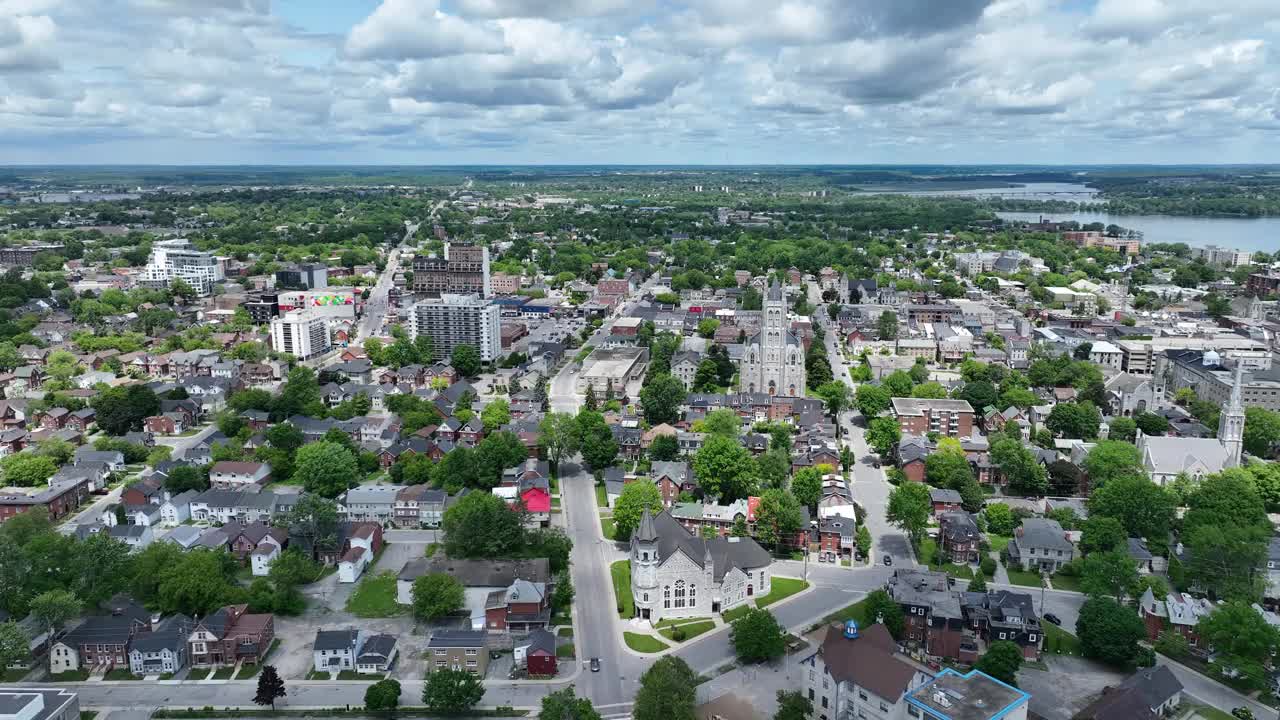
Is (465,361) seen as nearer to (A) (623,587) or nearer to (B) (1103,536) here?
(A) (623,587)

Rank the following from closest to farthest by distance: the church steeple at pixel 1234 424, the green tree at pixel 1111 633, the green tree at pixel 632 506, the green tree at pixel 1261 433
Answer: the green tree at pixel 1111 633 → the green tree at pixel 632 506 → the church steeple at pixel 1234 424 → the green tree at pixel 1261 433

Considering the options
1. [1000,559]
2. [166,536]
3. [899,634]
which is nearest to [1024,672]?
[899,634]

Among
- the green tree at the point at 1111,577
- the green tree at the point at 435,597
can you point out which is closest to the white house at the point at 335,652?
the green tree at the point at 435,597

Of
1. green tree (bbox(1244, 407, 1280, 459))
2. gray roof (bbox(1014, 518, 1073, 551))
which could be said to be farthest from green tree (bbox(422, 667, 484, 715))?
green tree (bbox(1244, 407, 1280, 459))

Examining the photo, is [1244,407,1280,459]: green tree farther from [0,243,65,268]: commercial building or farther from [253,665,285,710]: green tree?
[0,243,65,268]: commercial building

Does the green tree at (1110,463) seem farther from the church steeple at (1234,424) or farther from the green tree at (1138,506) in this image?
the church steeple at (1234,424)

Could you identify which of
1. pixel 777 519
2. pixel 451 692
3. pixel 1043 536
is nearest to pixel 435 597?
pixel 451 692

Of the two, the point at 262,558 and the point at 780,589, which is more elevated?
the point at 262,558
